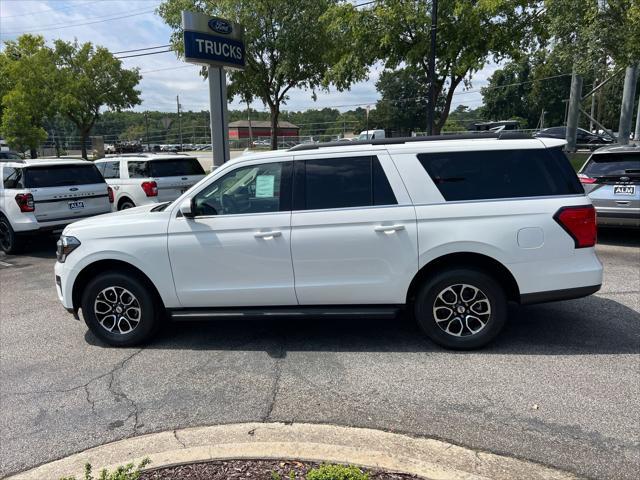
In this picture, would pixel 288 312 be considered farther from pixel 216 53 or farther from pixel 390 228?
pixel 216 53

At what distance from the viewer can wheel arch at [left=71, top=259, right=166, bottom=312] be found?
4820 mm

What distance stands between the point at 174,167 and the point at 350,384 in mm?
9178

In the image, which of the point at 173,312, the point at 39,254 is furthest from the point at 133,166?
the point at 173,312

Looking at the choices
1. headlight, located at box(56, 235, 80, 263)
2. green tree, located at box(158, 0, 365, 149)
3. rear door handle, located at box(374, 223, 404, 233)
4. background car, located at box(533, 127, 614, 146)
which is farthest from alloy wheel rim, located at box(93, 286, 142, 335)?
background car, located at box(533, 127, 614, 146)

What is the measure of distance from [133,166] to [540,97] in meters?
→ 75.9

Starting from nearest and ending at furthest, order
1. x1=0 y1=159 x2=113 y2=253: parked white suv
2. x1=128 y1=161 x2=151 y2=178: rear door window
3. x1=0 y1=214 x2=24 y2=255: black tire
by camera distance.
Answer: x1=0 y1=159 x2=113 y2=253: parked white suv → x1=0 y1=214 x2=24 y2=255: black tire → x1=128 y1=161 x2=151 y2=178: rear door window

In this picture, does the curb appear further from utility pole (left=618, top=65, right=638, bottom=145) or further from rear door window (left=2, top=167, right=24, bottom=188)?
utility pole (left=618, top=65, right=638, bottom=145)

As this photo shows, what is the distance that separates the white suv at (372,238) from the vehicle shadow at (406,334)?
395mm

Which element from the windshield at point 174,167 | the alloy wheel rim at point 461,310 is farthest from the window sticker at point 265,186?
the windshield at point 174,167

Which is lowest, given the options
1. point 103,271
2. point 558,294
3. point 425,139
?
point 558,294

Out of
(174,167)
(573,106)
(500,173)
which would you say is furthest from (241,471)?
(573,106)

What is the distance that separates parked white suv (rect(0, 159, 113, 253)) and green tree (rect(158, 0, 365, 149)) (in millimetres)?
9332

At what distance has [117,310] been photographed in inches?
192

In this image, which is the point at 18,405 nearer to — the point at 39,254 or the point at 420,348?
the point at 420,348
